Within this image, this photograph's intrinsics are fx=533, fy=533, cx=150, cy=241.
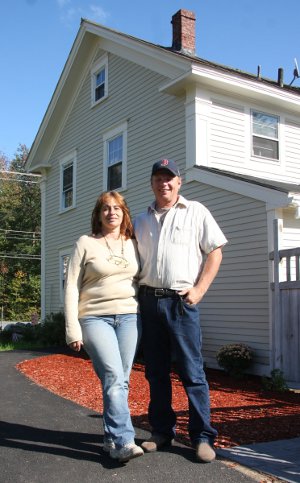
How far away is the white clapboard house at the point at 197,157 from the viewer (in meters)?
8.80

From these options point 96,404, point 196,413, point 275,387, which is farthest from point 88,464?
point 275,387

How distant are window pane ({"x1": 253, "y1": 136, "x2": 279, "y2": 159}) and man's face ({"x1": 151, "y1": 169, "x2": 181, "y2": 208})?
27.0 feet

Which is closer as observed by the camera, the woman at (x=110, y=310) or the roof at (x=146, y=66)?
the woman at (x=110, y=310)

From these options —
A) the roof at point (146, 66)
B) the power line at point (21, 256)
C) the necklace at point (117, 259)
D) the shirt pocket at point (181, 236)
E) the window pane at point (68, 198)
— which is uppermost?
the roof at point (146, 66)

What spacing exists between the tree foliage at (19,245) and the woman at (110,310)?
3123 cm

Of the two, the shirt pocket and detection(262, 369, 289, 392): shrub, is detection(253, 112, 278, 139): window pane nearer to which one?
detection(262, 369, 289, 392): shrub

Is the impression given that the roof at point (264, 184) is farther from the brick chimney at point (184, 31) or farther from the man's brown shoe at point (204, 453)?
the man's brown shoe at point (204, 453)

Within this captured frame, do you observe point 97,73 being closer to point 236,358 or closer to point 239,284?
point 239,284

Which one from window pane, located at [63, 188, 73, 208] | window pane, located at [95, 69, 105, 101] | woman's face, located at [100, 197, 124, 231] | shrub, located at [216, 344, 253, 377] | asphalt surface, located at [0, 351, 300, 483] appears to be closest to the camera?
asphalt surface, located at [0, 351, 300, 483]

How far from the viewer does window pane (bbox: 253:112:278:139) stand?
12000mm

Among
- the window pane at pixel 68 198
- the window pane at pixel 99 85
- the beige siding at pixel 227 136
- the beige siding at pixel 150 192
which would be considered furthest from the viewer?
the window pane at pixel 68 198

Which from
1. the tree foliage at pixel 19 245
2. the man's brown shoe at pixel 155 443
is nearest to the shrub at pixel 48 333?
the man's brown shoe at pixel 155 443

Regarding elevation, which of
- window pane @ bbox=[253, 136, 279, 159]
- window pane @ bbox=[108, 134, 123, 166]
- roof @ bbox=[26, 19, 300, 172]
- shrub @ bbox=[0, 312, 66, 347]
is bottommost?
shrub @ bbox=[0, 312, 66, 347]

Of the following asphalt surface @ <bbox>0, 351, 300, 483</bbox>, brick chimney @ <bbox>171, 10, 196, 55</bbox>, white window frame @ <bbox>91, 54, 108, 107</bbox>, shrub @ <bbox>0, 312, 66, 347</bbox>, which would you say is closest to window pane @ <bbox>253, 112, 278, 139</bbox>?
brick chimney @ <bbox>171, 10, 196, 55</bbox>
